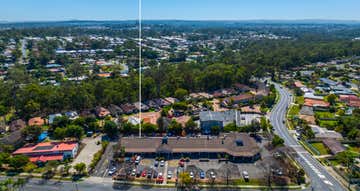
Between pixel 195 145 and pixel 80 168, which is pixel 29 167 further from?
pixel 195 145

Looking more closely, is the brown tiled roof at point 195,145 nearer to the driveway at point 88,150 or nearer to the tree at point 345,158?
the driveway at point 88,150

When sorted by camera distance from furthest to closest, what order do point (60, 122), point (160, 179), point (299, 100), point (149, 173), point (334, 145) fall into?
point (299, 100) < point (60, 122) < point (334, 145) < point (149, 173) < point (160, 179)

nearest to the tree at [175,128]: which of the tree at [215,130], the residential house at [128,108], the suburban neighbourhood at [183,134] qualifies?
the suburban neighbourhood at [183,134]

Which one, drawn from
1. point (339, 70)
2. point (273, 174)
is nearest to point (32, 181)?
point (273, 174)

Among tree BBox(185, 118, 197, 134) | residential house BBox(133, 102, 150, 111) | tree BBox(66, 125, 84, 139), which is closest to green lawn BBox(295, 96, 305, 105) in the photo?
tree BBox(185, 118, 197, 134)

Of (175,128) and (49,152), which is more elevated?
(175,128)

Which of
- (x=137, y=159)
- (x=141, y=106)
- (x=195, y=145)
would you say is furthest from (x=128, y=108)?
(x=195, y=145)
